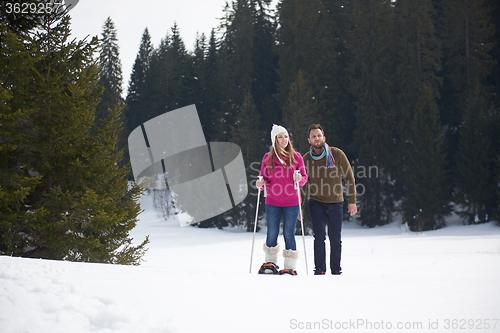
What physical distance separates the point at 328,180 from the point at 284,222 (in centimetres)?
82

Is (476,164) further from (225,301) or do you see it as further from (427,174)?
(225,301)

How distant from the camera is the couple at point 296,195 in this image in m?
4.91

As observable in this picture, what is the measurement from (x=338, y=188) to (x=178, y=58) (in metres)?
38.8

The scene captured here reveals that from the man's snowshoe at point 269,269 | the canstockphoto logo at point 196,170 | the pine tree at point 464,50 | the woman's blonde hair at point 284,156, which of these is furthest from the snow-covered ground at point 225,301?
the pine tree at point 464,50

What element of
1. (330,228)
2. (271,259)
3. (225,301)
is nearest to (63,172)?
(271,259)

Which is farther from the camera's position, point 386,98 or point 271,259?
point 386,98

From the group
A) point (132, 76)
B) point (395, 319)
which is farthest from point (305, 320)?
point (132, 76)

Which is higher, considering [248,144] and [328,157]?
[248,144]

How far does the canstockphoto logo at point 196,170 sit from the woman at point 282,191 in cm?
2087

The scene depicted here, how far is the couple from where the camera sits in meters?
4.91

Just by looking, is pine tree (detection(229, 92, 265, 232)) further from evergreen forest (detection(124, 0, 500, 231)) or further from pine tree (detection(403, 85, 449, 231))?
pine tree (detection(403, 85, 449, 231))

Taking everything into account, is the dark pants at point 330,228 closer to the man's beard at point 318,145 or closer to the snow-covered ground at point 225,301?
the man's beard at point 318,145

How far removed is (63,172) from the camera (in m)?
6.85

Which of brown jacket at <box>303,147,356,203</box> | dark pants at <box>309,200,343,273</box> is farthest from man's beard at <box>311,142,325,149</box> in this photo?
dark pants at <box>309,200,343,273</box>
